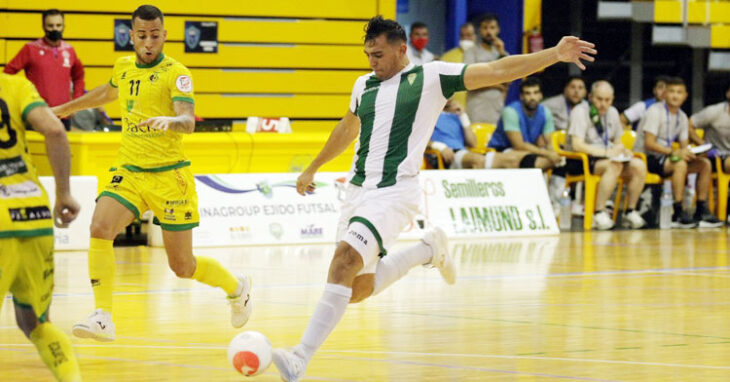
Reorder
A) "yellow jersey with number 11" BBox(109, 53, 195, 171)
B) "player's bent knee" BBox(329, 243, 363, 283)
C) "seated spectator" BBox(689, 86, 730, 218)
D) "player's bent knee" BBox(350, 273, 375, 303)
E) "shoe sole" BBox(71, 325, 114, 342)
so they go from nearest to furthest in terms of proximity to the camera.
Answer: "player's bent knee" BBox(329, 243, 363, 283), "player's bent knee" BBox(350, 273, 375, 303), "shoe sole" BBox(71, 325, 114, 342), "yellow jersey with number 11" BBox(109, 53, 195, 171), "seated spectator" BBox(689, 86, 730, 218)

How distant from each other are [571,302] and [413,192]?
2.84 meters

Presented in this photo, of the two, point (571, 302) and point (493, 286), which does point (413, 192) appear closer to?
point (571, 302)

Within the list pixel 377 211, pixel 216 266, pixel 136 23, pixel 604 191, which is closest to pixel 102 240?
pixel 216 266

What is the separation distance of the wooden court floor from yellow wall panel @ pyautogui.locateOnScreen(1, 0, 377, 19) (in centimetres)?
519

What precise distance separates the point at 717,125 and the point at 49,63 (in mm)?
8812

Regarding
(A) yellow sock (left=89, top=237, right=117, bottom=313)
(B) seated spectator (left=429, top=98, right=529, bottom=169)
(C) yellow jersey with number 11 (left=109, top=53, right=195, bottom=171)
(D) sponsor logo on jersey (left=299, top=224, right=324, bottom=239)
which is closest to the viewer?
(A) yellow sock (left=89, top=237, right=117, bottom=313)

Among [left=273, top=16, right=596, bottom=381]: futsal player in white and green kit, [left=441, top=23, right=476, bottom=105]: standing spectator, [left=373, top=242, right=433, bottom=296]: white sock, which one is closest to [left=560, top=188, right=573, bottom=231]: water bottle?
[left=441, top=23, right=476, bottom=105]: standing spectator

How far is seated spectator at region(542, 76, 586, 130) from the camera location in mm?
15188

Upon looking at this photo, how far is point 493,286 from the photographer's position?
9008mm

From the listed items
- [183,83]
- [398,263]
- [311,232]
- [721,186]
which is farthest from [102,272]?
[721,186]

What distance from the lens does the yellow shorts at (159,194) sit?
21.3ft

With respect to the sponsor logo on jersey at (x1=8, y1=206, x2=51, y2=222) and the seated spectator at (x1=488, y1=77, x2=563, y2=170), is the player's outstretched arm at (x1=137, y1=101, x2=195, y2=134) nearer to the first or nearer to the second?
the sponsor logo on jersey at (x1=8, y1=206, x2=51, y2=222)

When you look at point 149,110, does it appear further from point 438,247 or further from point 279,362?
point 279,362

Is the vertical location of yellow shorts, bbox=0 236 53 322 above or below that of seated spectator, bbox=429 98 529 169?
above
